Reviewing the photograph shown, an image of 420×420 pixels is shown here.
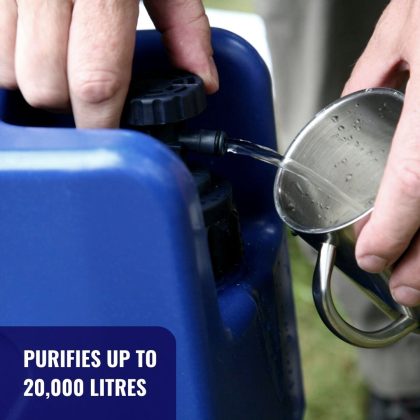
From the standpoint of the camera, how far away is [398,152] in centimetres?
67

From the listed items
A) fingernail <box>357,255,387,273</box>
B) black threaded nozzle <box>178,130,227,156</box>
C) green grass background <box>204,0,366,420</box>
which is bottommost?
green grass background <box>204,0,366,420</box>

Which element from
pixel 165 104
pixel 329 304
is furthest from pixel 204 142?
pixel 329 304

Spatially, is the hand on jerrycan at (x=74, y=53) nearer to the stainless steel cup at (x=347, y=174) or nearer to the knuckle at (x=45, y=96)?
the knuckle at (x=45, y=96)

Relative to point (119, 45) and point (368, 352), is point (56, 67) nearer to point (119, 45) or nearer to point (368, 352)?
point (119, 45)

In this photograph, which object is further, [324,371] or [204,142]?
[324,371]

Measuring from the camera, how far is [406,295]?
0.72 meters

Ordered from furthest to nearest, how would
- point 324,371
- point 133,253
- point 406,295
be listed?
point 324,371, point 406,295, point 133,253

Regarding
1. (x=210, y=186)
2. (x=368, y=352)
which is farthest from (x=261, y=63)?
(x=368, y=352)

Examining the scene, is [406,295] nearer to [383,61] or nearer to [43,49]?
[383,61]

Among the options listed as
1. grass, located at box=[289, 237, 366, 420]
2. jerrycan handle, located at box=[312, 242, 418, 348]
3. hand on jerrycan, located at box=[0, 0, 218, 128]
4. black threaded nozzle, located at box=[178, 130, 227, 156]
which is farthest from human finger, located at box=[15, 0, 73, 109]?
grass, located at box=[289, 237, 366, 420]

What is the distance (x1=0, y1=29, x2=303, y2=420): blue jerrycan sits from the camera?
599 mm

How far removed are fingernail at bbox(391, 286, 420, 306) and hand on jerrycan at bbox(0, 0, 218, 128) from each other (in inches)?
10.1

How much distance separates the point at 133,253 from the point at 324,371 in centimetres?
101

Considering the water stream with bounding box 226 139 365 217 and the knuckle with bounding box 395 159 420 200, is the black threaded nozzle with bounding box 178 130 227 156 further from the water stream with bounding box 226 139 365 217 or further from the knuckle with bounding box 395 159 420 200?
the knuckle with bounding box 395 159 420 200
